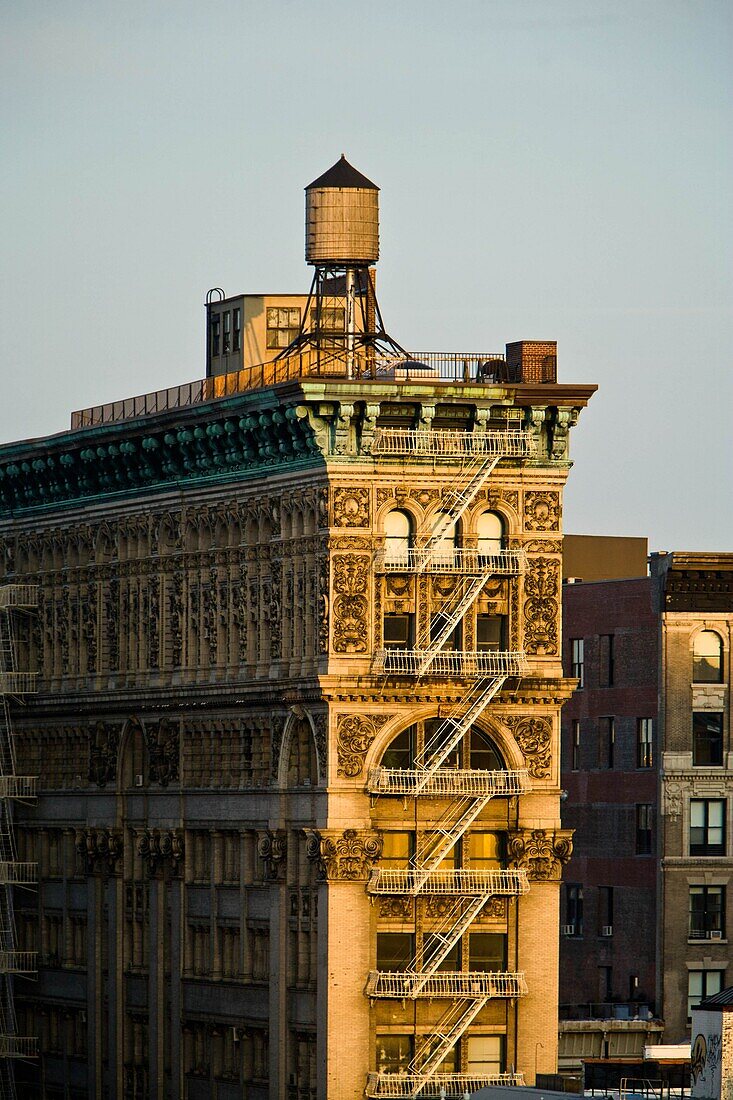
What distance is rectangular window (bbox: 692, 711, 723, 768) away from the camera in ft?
440

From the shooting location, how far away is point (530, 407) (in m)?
111

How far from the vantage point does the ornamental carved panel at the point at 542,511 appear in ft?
365

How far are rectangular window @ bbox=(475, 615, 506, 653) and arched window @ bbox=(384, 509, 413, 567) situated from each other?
312 centimetres

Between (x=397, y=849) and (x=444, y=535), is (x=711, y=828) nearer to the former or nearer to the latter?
(x=397, y=849)

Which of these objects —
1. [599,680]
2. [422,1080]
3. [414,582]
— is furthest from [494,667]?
[599,680]

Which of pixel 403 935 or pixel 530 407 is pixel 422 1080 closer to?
pixel 403 935

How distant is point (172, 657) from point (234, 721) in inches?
229

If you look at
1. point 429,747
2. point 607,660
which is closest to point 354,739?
point 429,747

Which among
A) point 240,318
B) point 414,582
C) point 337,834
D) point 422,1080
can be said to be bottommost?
point 422,1080

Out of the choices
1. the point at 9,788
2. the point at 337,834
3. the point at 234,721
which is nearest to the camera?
the point at 337,834

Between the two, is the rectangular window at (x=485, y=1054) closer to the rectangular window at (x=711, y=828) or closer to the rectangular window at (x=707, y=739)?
the rectangular window at (x=711, y=828)

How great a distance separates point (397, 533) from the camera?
110 m

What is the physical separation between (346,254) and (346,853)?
1783 centimetres

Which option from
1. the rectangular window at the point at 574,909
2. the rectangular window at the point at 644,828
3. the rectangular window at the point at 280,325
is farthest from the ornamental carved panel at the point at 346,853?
the rectangular window at the point at 574,909
